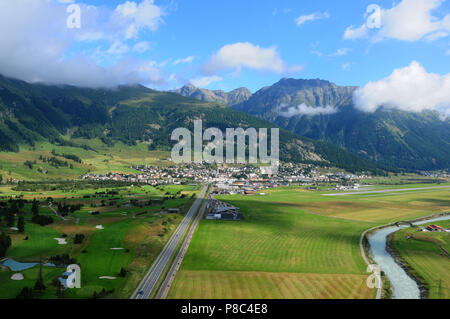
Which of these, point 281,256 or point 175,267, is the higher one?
point 175,267

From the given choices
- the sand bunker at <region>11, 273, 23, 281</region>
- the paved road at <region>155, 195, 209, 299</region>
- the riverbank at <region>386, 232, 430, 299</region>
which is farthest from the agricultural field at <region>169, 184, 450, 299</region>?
the sand bunker at <region>11, 273, 23, 281</region>

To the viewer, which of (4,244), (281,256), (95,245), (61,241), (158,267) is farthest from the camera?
(61,241)

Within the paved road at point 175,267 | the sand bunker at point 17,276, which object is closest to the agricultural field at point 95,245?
the sand bunker at point 17,276

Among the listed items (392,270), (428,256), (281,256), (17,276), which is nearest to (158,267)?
(17,276)

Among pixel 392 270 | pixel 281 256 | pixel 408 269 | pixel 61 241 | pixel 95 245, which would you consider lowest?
pixel 392 270

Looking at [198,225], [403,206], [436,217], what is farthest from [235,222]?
[403,206]

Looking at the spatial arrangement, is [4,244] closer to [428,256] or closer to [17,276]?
[17,276]

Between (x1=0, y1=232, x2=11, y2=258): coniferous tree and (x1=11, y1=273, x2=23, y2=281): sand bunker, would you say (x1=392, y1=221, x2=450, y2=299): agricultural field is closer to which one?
(x1=11, y1=273, x2=23, y2=281): sand bunker
